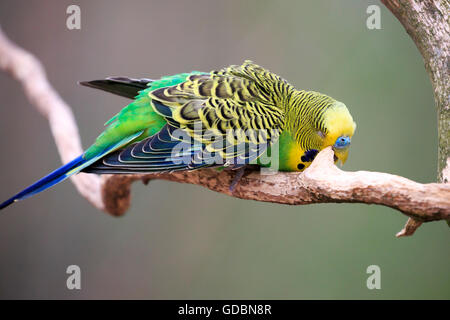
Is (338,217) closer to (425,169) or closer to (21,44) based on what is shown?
(425,169)

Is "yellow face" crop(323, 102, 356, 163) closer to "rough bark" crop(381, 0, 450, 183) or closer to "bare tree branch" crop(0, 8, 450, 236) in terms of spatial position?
"bare tree branch" crop(0, 8, 450, 236)

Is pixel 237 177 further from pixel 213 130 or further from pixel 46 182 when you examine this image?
pixel 46 182

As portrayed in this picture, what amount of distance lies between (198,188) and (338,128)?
1685 mm

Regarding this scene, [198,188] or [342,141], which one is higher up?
[342,141]

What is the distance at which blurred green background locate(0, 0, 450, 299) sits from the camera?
280 cm

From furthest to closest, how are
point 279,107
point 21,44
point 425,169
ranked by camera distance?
point 21,44, point 425,169, point 279,107

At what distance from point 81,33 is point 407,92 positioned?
2.32 meters

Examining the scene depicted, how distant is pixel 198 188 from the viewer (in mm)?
3086

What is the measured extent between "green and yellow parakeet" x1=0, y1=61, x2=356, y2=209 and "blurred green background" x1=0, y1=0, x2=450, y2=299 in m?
Answer: 1.33

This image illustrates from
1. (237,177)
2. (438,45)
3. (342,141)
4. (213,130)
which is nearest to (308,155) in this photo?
(342,141)

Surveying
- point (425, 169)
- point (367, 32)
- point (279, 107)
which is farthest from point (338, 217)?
point (279, 107)

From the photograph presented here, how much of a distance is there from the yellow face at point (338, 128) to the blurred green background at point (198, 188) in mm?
1308

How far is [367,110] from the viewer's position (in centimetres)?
287

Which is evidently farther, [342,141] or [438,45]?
[342,141]
